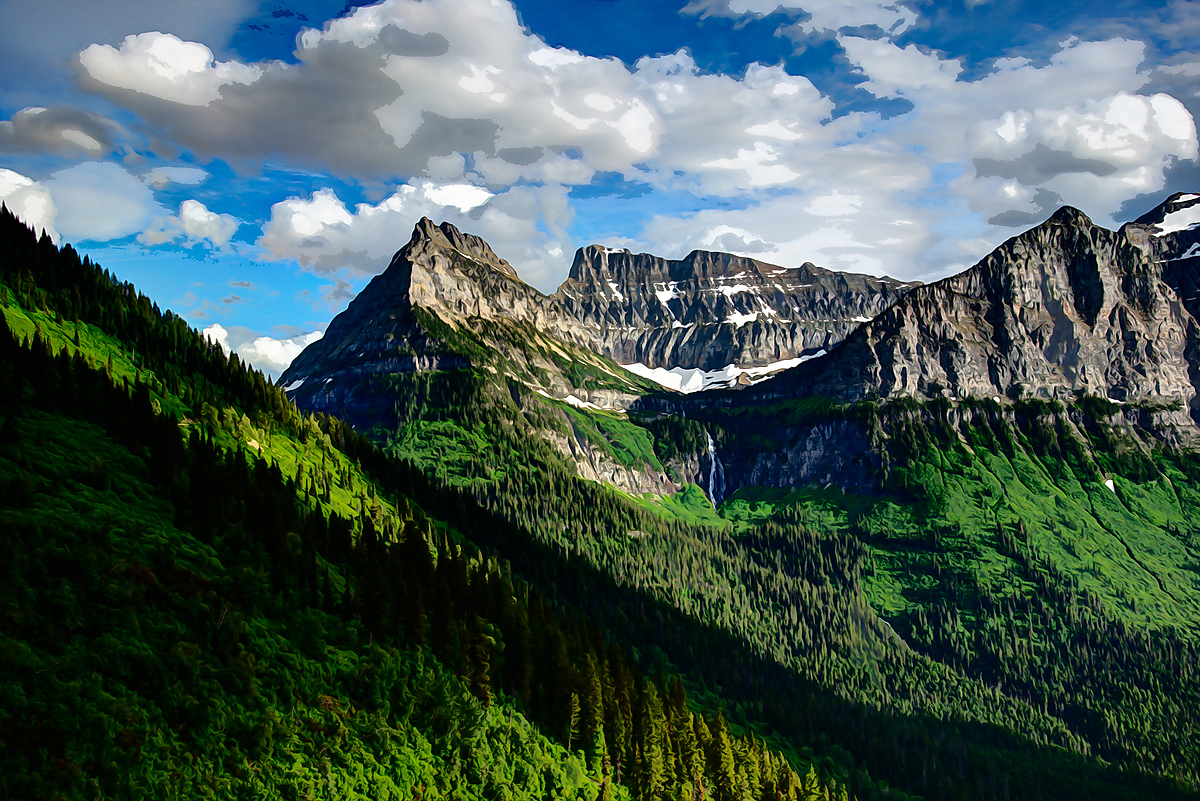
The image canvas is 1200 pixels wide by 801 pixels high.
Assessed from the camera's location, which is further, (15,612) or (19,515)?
(19,515)

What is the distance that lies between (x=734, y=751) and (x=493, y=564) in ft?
215

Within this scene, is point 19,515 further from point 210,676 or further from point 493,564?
point 493,564

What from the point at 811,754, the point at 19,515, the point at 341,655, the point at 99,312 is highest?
the point at 99,312

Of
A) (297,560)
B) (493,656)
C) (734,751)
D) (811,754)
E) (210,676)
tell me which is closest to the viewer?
(210,676)

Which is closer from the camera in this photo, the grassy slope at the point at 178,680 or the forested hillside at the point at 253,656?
the grassy slope at the point at 178,680

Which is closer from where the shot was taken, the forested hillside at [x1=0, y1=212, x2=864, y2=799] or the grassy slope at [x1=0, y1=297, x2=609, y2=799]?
the grassy slope at [x1=0, y1=297, x2=609, y2=799]

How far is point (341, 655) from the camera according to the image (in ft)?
258

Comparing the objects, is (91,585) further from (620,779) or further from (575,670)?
(620,779)

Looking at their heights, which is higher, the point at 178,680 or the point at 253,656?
the point at 253,656

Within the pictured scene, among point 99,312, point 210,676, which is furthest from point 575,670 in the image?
point 99,312

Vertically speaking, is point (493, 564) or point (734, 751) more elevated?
point (493, 564)

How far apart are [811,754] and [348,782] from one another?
123 m

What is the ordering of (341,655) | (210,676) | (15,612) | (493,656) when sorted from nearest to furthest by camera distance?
(15,612), (210,676), (341,655), (493,656)

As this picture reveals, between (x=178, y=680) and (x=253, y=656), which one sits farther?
(x=253, y=656)
